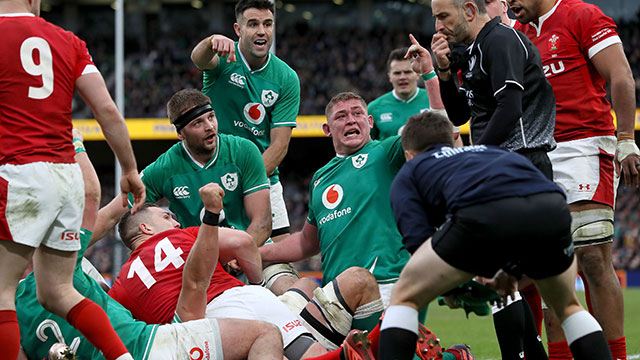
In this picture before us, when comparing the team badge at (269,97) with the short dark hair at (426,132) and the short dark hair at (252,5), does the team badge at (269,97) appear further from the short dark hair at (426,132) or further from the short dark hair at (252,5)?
the short dark hair at (426,132)

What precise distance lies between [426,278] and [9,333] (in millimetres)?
2065

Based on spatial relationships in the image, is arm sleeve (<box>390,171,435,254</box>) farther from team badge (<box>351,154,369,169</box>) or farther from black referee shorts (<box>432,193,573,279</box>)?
→ team badge (<box>351,154,369,169</box>)

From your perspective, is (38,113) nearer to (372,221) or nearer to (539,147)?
(372,221)

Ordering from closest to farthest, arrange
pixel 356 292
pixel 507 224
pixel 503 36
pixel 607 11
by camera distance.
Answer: pixel 507 224
pixel 503 36
pixel 356 292
pixel 607 11

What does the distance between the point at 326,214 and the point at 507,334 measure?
153cm

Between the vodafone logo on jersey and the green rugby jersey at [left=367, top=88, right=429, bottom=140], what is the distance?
2.63m

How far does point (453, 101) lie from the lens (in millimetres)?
4953

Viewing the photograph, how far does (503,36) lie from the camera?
434 cm

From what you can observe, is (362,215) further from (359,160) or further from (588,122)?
(588,122)

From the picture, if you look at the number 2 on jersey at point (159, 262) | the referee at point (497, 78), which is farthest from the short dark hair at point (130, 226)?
the referee at point (497, 78)

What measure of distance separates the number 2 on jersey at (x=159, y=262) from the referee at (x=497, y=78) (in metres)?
2.02

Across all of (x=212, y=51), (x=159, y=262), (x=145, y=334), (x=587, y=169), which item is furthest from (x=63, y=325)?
(x=587, y=169)

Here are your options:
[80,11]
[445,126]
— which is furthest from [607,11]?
[445,126]

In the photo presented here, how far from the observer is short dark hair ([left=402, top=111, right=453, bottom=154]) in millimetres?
3906
